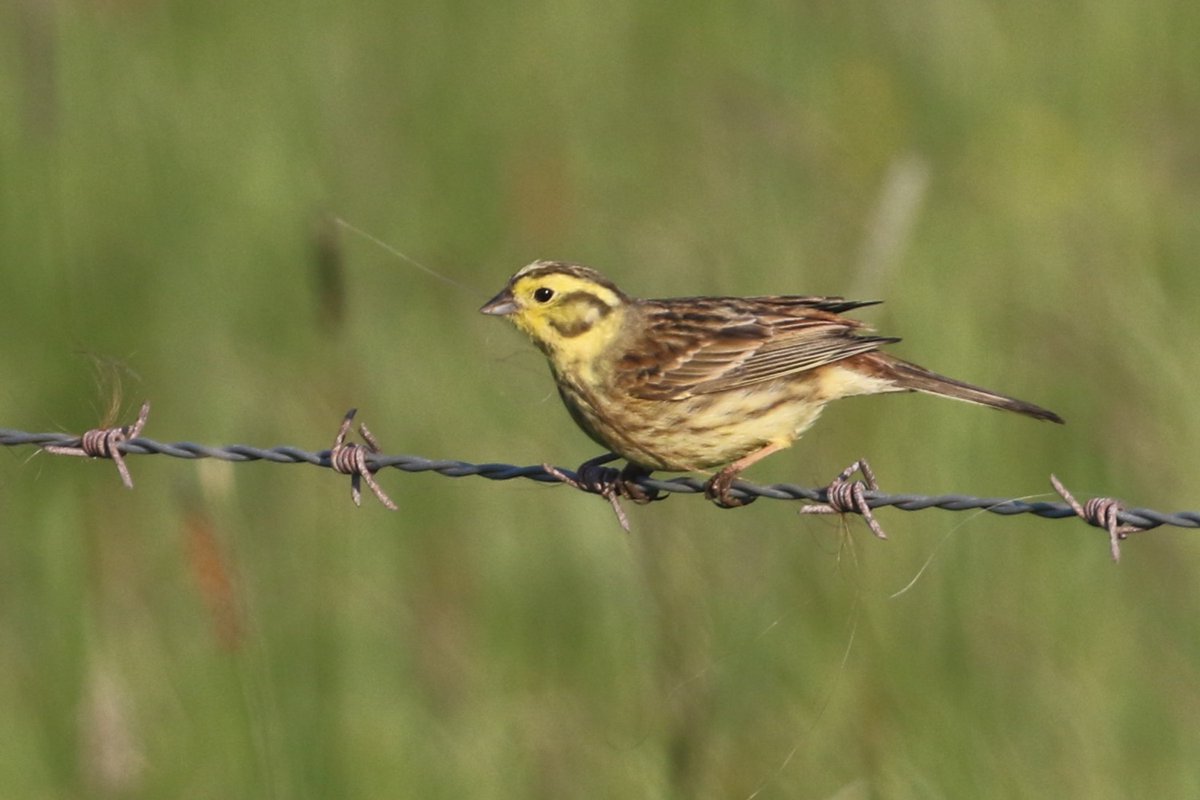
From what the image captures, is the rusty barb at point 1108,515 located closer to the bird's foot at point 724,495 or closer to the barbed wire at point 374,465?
the barbed wire at point 374,465

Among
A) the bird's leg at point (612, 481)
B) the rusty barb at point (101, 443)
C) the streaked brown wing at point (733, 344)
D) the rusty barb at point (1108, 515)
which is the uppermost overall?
the streaked brown wing at point (733, 344)

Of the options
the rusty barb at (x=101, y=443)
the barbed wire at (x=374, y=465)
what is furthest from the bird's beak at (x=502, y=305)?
the rusty barb at (x=101, y=443)

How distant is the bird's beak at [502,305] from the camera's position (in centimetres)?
684

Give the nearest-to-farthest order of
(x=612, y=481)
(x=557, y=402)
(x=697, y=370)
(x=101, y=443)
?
(x=101, y=443) → (x=612, y=481) → (x=697, y=370) → (x=557, y=402)

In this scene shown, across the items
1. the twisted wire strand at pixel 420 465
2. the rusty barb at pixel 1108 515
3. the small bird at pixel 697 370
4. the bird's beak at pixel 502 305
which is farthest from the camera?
the bird's beak at pixel 502 305

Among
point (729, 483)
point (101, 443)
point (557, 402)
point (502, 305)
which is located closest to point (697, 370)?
point (729, 483)

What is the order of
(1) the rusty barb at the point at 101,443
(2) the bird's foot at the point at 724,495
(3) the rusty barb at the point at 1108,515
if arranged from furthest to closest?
(2) the bird's foot at the point at 724,495
(1) the rusty barb at the point at 101,443
(3) the rusty barb at the point at 1108,515

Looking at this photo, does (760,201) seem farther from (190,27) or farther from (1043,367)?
(190,27)

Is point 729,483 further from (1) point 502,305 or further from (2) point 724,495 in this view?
(1) point 502,305

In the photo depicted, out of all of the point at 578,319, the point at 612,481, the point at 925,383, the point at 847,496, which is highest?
the point at 578,319

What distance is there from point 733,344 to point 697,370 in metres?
0.22

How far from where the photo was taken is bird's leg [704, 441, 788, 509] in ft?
21.3

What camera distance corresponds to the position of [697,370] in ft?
22.2

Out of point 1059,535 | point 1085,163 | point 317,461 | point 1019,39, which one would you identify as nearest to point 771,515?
point 1059,535
